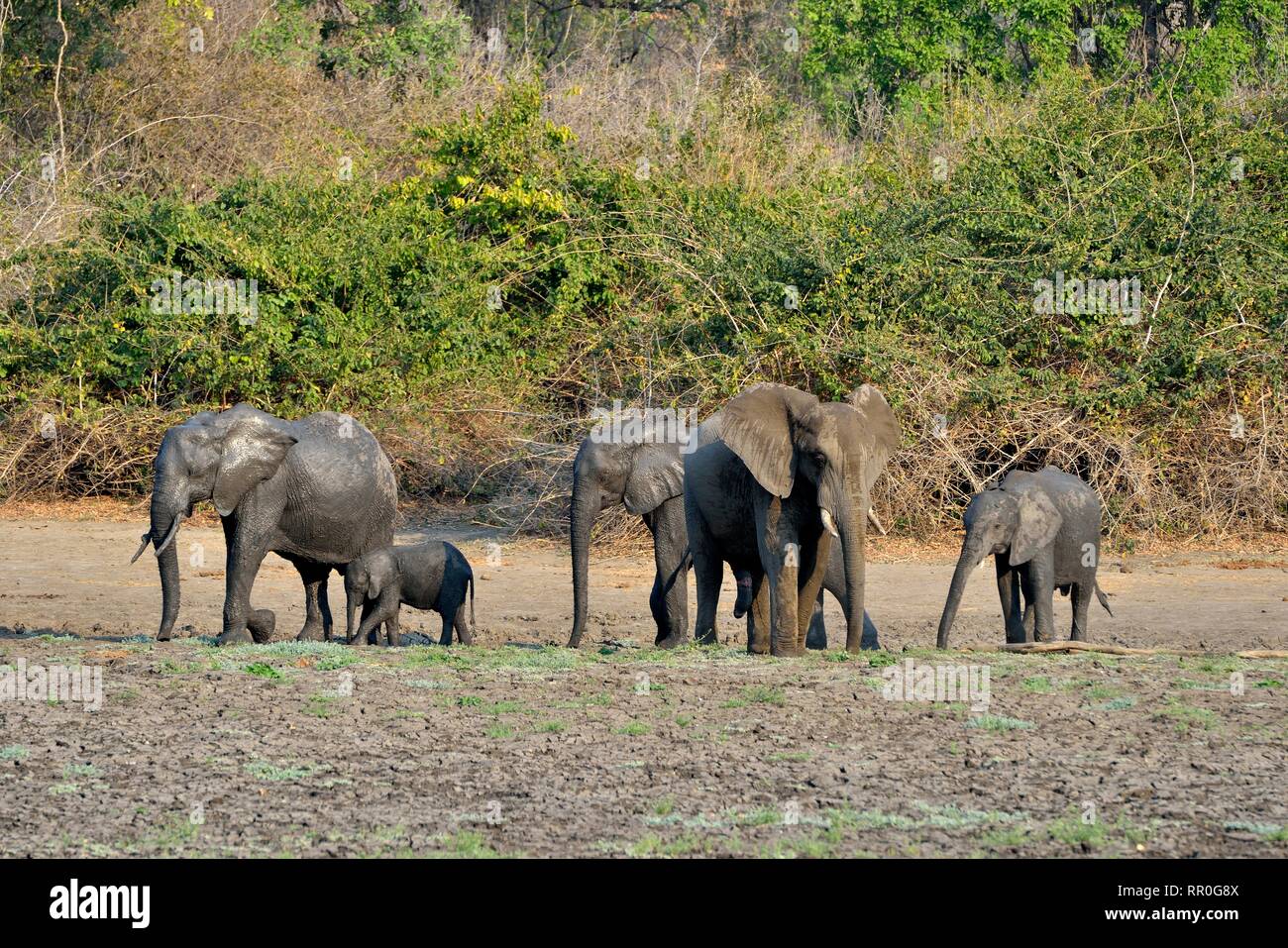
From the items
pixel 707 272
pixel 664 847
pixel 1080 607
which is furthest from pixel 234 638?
pixel 707 272

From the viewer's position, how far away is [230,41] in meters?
28.3

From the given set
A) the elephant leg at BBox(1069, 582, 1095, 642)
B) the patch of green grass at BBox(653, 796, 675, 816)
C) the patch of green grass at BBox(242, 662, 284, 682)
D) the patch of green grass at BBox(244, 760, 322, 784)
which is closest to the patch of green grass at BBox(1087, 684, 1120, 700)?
the patch of green grass at BBox(653, 796, 675, 816)

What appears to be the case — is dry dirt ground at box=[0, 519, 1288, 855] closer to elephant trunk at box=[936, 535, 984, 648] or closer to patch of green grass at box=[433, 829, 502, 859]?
patch of green grass at box=[433, 829, 502, 859]

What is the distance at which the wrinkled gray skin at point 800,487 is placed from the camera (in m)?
10.4

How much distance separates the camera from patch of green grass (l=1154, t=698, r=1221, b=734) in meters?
8.81

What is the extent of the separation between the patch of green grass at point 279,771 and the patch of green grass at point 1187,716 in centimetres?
429

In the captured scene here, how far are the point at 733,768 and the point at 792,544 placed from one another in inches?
120

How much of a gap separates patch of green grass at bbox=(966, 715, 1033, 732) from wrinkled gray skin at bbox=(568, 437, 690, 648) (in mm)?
4232

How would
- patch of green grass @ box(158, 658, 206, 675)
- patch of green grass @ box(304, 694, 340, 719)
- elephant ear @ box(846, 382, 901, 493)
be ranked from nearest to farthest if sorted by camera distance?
patch of green grass @ box(304, 694, 340, 719)
patch of green grass @ box(158, 658, 206, 675)
elephant ear @ box(846, 382, 901, 493)

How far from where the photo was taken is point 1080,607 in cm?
1370

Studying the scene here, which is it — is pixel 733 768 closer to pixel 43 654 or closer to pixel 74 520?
pixel 43 654

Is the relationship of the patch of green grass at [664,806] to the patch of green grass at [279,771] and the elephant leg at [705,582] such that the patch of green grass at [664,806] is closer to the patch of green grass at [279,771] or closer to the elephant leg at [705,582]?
the patch of green grass at [279,771]

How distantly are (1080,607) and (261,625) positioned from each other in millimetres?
6351

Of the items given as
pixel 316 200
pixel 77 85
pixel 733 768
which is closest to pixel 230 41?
pixel 77 85
